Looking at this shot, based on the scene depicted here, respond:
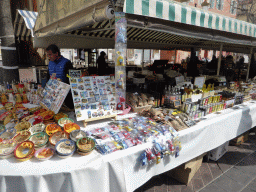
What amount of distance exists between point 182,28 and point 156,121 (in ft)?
5.17

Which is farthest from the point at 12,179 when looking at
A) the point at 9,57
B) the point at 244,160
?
the point at 9,57

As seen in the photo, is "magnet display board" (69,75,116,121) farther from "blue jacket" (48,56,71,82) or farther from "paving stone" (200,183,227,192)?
"paving stone" (200,183,227,192)

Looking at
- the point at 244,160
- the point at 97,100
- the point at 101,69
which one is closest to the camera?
the point at 97,100

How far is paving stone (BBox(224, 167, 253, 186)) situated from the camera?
108 inches

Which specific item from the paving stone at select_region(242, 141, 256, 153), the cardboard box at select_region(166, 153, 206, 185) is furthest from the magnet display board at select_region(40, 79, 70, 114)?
the paving stone at select_region(242, 141, 256, 153)

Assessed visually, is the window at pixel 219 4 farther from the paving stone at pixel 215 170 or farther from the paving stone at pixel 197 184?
the paving stone at pixel 197 184

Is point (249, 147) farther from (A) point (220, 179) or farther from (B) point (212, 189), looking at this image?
(B) point (212, 189)

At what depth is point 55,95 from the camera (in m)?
2.39

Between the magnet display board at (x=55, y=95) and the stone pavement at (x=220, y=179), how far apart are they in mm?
1788

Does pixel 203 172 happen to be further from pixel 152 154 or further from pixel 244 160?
pixel 152 154

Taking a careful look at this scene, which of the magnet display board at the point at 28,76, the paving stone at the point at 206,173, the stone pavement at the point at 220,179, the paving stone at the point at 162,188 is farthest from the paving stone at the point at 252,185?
the magnet display board at the point at 28,76

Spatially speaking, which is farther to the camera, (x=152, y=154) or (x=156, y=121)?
(x=156, y=121)

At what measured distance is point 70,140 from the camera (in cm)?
166

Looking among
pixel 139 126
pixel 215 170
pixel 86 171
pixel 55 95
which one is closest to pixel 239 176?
pixel 215 170
